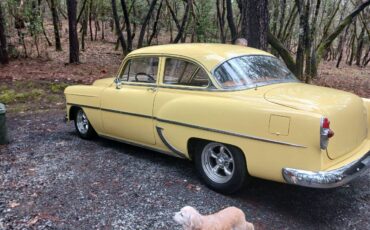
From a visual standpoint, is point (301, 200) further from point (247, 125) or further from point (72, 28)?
point (72, 28)

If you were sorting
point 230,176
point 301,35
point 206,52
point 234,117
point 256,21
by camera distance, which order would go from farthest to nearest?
point 301,35 < point 256,21 < point 206,52 < point 230,176 < point 234,117

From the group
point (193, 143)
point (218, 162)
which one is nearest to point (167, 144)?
point (193, 143)

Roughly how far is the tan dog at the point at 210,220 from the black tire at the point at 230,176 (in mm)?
927

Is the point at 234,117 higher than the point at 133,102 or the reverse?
higher

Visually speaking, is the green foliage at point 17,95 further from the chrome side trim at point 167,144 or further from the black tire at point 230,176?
the black tire at point 230,176

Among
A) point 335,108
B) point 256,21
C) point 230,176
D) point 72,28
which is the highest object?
point 256,21

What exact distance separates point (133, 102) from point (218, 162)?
1.63 m

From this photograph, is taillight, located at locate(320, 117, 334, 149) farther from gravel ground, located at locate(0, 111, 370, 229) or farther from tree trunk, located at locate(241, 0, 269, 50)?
tree trunk, located at locate(241, 0, 269, 50)

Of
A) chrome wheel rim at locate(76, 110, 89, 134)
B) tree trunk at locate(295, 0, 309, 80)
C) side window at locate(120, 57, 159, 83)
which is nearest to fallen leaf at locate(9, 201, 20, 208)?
side window at locate(120, 57, 159, 83)

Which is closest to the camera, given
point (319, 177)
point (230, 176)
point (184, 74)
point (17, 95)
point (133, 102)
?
point (319, 177)

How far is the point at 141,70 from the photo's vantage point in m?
5.69

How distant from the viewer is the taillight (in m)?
3.62

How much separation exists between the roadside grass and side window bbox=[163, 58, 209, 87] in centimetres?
512

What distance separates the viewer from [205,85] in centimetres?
473
